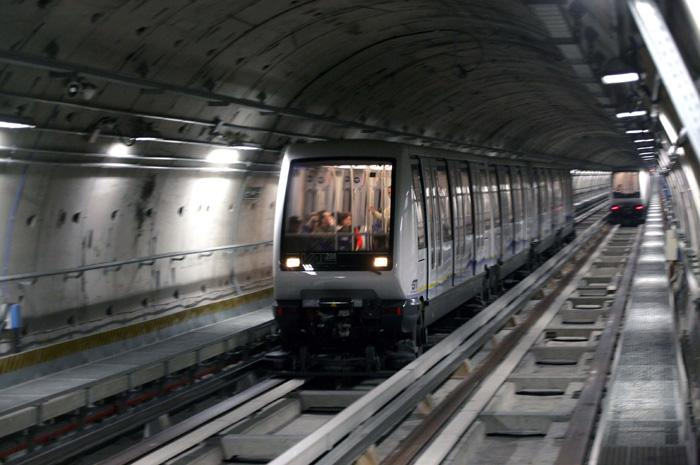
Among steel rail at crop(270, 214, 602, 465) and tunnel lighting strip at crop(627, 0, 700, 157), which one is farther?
steel rail at crop(270, 214, 602, 465)

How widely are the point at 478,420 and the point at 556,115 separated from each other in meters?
23.0

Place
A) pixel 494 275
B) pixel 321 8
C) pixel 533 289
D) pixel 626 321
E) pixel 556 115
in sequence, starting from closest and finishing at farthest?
pixel 321 8 → pixel 626 321 → pixel 494 275 → pixel 533 289 → pixel 556 115

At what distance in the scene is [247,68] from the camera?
1231 cm

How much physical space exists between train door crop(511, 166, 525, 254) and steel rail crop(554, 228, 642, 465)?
3876 mm

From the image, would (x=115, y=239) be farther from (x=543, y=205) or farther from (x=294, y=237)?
(x=543, y=205)

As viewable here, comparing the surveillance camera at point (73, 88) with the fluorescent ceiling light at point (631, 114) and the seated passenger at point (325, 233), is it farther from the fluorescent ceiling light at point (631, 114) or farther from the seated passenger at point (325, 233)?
the fluorescent ceiling light at point (631, 114)

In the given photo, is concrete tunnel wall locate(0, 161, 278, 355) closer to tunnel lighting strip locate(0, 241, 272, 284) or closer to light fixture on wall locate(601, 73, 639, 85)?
tunnel lighting strip locate(0, 241, 272, 284)

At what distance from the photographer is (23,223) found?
9.73 m

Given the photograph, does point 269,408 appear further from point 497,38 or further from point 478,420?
point 497,38

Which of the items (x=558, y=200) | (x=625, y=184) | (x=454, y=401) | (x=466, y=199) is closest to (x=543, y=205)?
(x=558, y=200)

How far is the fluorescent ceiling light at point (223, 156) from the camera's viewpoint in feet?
43.6

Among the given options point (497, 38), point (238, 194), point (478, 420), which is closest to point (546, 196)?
point (497, 38)

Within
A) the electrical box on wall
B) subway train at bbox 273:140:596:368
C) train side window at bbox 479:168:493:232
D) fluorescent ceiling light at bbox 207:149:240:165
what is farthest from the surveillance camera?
train side window at bbox 479:168:493:232

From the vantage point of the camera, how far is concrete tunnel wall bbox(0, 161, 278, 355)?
9859 millimetres
